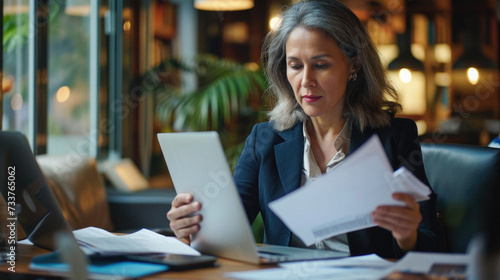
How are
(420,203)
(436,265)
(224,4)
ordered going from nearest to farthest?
1. (436,265)
2. (420,203)
3. (224,4)

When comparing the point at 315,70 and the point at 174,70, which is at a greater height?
the point at 315,70

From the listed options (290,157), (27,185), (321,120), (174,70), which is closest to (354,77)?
(321,120)

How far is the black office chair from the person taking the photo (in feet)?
4.94

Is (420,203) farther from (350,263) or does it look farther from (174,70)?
(174,70)

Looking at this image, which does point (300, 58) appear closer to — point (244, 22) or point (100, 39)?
point (100, 39)

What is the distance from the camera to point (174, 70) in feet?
16.6

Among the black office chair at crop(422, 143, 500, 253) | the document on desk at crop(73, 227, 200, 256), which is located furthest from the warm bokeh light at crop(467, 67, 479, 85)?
the document on desk at crop(73, 227, 200, 256)

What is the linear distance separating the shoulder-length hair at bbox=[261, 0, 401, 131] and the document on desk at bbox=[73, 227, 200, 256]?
619mm

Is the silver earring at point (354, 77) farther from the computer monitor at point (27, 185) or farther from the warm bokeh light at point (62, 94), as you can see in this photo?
the warm bokeh light at point (62, 94)

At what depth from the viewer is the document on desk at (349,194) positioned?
1.04m

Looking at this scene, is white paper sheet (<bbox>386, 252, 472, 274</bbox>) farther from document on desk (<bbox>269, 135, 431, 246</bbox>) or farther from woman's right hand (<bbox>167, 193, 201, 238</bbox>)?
woman's right hand (<bbox>167, 193, 201, 238</bbox>)

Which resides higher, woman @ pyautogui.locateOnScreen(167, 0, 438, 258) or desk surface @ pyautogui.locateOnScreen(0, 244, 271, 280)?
woman @ pyautogui.locateOnScreen(167, 0, 438, 258)

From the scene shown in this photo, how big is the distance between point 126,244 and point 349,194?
491mm

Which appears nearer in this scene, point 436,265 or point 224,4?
point 436,265
